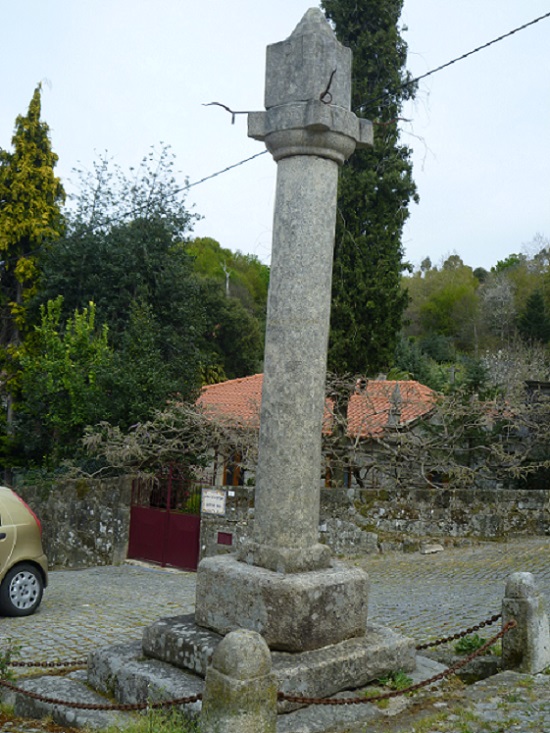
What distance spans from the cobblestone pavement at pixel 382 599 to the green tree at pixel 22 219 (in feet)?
36.6

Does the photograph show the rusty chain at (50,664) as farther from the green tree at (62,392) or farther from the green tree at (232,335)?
the green tree at (232,335)

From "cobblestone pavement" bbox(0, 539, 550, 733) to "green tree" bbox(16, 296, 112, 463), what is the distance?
382 centimetres

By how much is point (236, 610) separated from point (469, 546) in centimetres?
853

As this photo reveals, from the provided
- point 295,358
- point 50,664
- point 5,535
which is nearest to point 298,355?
point 295,358

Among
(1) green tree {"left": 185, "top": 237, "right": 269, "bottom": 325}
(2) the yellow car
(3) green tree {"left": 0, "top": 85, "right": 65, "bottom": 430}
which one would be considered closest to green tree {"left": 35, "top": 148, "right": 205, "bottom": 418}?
(3) green tree {"left": 0, "top": 85, "right": 65, "bottom": 430}

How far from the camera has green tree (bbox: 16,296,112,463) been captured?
15477mm

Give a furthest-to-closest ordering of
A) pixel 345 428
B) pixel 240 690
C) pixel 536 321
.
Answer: pixel 536 321 < pixel 345 428 < pixel 240 690

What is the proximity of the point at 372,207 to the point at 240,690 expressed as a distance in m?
12.7

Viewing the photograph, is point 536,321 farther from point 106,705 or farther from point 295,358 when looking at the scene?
point 106,705

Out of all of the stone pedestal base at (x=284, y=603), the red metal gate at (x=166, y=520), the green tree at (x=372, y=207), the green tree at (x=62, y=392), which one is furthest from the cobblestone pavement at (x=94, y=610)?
the green tree at (x=372, y=207)

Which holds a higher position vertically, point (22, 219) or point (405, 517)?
point (22, 219)

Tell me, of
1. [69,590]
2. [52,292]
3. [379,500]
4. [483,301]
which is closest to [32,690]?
[69,590]

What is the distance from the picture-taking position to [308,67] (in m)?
4.92

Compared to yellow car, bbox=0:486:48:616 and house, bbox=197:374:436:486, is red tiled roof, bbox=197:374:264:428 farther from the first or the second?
yellow car, bbox=0:486:48:616
